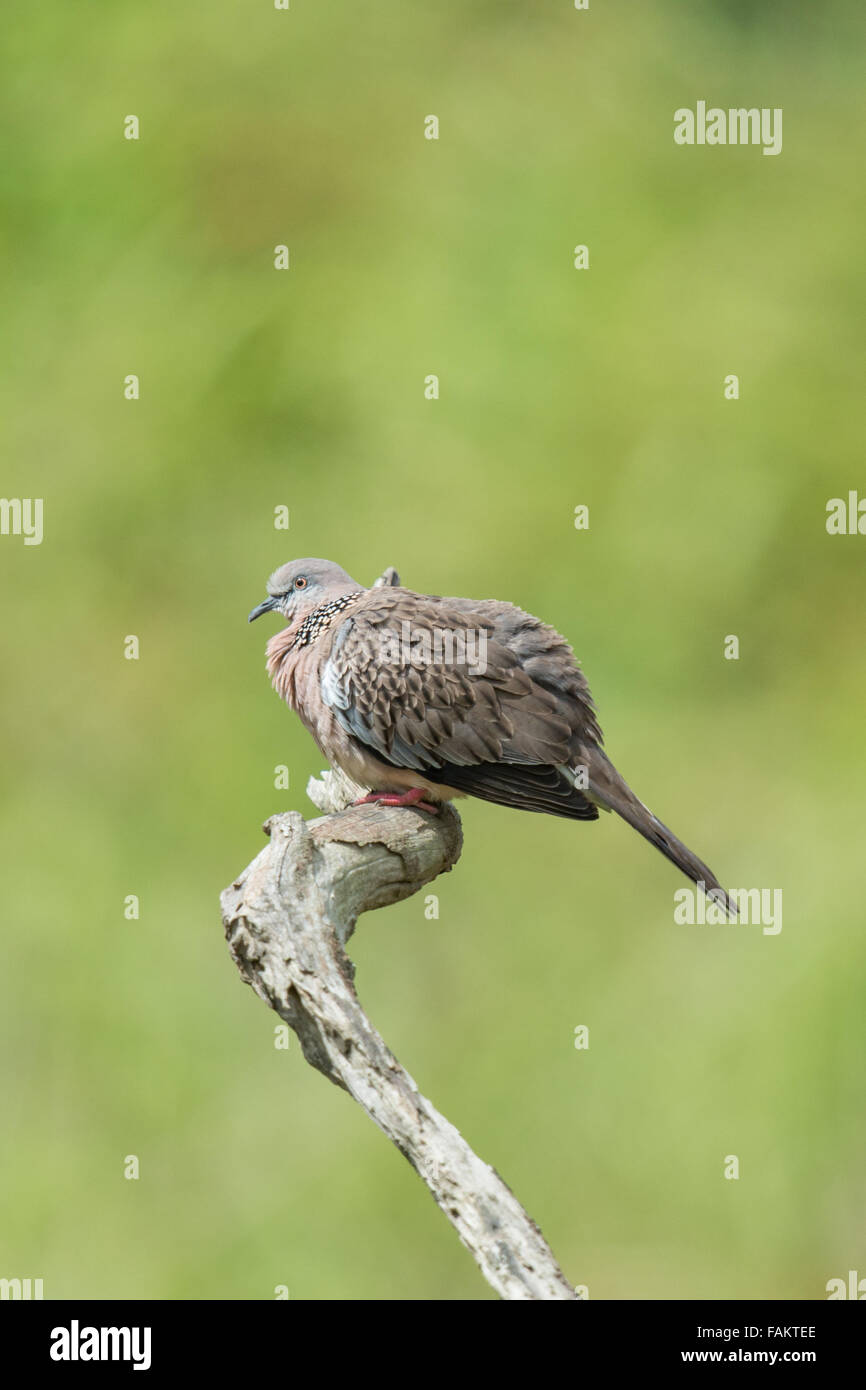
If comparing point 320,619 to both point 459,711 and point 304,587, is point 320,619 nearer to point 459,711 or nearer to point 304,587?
point 304,587

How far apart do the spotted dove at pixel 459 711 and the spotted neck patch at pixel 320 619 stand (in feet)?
0.06

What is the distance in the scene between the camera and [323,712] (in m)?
5.12

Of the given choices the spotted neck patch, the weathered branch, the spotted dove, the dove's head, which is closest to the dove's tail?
the spotted dove

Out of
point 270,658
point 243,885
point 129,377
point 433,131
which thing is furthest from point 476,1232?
point 433,131

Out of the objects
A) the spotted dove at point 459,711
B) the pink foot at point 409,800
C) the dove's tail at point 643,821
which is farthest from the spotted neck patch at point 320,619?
the dove's tail at point 643,821

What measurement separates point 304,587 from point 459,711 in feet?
3.41

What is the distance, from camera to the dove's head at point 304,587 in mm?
5434

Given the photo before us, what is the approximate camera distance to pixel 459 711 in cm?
482

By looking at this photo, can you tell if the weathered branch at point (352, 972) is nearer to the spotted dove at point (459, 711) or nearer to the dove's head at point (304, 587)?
the spotted dove at point (459, 711)

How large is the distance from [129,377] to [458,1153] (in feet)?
27.2

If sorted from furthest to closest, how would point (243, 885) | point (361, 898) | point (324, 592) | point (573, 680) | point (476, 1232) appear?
point (324, 592) < point (573, 680) < point (361, 898) < point (243, 885) < point (476, 1232)

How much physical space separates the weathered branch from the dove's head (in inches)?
35.6

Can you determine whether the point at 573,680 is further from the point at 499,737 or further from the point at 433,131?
the point at 433,131

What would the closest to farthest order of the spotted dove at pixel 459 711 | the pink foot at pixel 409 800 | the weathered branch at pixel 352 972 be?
the weathered branch at pixel 352 972
the spotted dove at pixel 459 711
the pink foot at pixel 409 800
